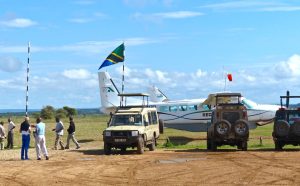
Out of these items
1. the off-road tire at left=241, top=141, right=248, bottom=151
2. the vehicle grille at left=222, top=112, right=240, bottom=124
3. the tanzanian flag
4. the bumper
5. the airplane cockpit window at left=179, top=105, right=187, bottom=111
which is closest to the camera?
the bumper

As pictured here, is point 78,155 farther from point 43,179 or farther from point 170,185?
point 170,185

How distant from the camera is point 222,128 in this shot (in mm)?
24734

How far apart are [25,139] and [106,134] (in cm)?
356

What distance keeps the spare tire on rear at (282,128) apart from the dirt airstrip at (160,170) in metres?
2.11

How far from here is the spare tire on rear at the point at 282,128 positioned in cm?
2411

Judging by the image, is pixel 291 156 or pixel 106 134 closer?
pixel 291 156

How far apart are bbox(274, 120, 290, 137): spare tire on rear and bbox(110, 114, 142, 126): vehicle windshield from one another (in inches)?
230

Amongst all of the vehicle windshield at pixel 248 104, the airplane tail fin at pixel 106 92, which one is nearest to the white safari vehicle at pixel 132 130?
the vehicle windshield at pixel 248 104

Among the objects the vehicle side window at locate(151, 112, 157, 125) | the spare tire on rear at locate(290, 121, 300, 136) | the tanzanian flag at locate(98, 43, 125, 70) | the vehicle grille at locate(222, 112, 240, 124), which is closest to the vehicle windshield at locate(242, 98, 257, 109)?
the tanzanian flag at locate(98, 43, 125, 70)

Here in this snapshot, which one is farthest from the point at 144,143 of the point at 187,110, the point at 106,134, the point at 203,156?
the point at 187,110

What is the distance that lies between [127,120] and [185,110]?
14.1 metres

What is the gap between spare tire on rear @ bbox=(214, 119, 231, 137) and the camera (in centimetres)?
2466

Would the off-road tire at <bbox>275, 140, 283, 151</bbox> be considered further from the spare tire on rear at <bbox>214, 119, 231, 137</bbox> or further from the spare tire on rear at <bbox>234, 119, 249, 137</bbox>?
the spare tire on rear at <bbox>214, 119, 231, 137</bbox>

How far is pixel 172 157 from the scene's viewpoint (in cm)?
2181
